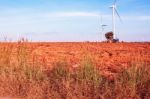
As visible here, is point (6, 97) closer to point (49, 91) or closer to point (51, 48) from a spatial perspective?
point (49, 91)

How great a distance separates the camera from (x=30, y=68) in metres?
16.8

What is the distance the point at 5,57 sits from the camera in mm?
17875

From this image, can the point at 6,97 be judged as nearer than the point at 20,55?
Yes

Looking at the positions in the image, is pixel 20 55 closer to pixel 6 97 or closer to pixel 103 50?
pixel 6 97

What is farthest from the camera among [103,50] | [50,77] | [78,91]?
[103,50]

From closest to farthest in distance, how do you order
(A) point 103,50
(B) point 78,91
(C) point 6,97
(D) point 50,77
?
(B) point 78,91 → (C) point 6,97 → (D) point 50,77 → (A) point 103,50

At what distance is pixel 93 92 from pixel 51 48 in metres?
13.1

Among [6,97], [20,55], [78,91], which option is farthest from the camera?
[20,55]

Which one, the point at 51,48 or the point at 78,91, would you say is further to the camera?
the point at 51,48

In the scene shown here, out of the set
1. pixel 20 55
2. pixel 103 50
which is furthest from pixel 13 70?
pixel 103 50

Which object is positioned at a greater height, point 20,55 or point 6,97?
point 20,55

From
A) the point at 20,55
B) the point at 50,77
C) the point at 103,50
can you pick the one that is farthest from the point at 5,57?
Result: the point at 103,50

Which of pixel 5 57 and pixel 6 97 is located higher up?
pixel 5 57

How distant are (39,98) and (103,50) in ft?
39.3
